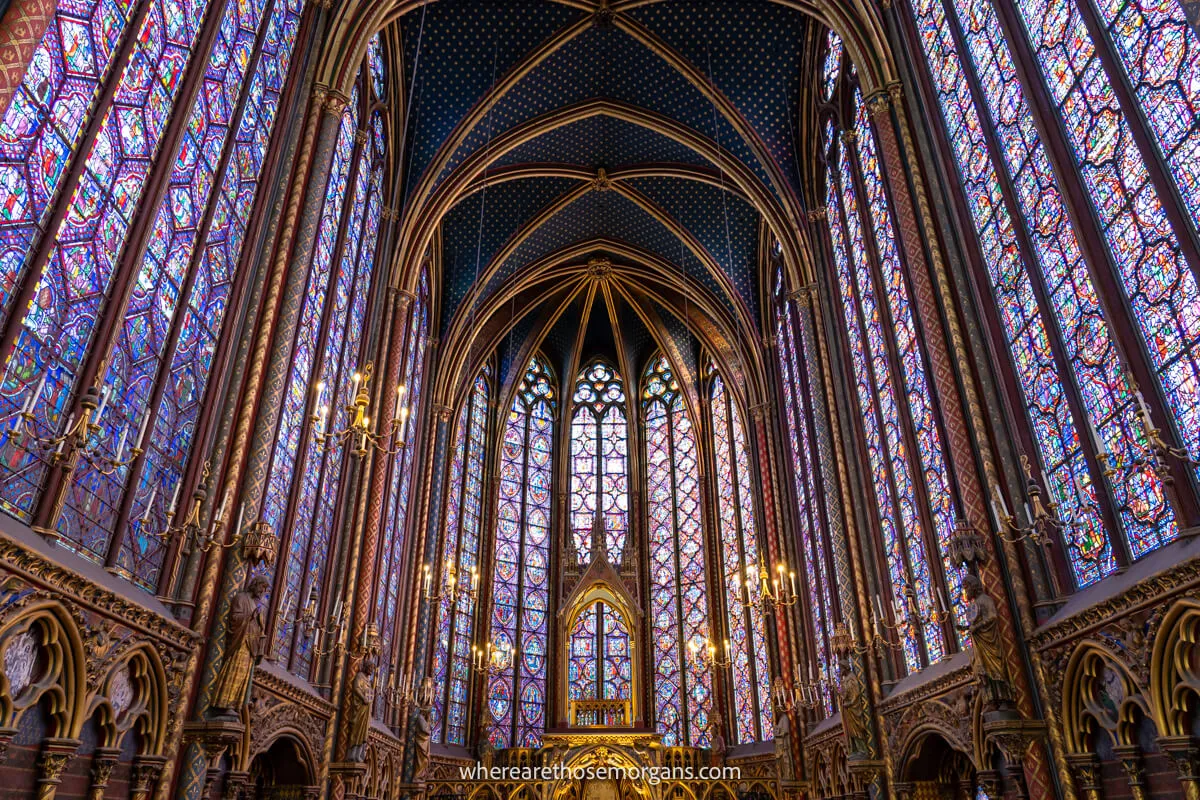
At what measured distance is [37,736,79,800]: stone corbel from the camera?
23.8 feet

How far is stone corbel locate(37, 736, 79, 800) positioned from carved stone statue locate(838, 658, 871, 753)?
482 inches

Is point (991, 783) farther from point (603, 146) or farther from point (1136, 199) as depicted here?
point (603, 146)

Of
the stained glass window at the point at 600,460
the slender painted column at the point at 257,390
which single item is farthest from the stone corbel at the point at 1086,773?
the stained glass window at the point at 600,460

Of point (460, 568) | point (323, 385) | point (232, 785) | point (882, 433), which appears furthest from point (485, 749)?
point (323, 385)

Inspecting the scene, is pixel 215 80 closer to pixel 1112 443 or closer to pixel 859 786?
pixel 1112 443

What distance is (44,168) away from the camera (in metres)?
7.62

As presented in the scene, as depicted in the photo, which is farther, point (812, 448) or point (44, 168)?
point (812, 448)

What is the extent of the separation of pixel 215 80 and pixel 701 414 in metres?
20.9

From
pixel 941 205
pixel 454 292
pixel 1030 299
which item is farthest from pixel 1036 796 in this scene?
pixel 454 292

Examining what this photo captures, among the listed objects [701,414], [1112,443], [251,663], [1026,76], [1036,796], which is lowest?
[1036,796]

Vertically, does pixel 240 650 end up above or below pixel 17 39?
below

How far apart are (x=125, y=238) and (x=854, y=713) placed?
13.7 m

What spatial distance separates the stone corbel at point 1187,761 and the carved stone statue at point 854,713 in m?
7.84

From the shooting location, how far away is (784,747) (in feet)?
65.7
